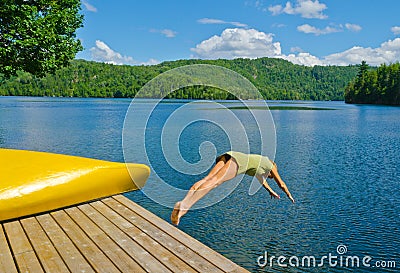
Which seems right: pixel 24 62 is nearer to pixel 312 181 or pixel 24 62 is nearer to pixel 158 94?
pixel 312 181

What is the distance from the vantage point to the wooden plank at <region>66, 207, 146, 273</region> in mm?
3762

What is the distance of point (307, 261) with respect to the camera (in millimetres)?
6715

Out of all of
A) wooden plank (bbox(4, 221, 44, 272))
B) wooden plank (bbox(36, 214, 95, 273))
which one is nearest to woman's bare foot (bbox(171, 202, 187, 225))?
wooden plank (bbox(36, 214, 95, 273))

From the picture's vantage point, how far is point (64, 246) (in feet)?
14.0

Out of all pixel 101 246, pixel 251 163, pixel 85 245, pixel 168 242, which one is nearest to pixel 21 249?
pixel 85 245

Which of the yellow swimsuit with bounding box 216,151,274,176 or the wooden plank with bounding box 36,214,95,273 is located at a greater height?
the yellow swimsuit with bounding box 216,151,274,176

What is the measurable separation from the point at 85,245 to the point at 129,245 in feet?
1.53

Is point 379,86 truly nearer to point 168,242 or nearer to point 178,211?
point 168,242

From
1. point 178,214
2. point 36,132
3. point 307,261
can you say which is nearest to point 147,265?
point 178,214

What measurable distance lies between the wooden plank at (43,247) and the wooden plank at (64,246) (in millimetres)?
48

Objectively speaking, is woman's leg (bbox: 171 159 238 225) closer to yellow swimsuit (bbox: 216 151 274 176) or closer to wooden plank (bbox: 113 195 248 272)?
yellow swimsuit (bbox: 216 151 274 176)

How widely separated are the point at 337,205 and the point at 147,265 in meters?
7.08

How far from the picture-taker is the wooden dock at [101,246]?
3.75m

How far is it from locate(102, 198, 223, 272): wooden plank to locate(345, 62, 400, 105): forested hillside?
82202mm
